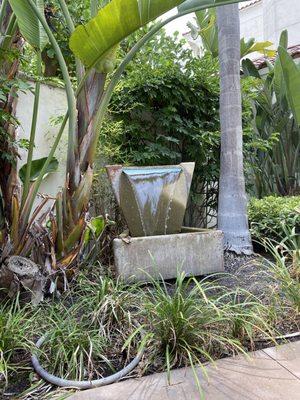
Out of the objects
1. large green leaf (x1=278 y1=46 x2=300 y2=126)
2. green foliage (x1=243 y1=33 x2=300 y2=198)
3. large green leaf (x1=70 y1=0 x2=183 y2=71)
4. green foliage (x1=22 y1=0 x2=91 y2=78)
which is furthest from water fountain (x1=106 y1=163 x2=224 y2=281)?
green foliage (x1=243 y1=33 x2=300 y2=198)

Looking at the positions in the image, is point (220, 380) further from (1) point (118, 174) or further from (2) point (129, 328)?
(1) point (118, 174)

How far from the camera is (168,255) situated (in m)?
4.29

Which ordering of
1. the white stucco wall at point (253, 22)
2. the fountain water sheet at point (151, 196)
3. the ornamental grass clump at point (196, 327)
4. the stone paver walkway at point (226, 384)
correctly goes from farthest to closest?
the white stucco wall at point (253, 22)
the fountain water sheet at point (151, 196)
the ornamental grass clump at point (196, 327)
the stone paver walkway at point (226, 384)

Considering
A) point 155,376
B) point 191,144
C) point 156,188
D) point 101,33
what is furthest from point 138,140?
point 155,376

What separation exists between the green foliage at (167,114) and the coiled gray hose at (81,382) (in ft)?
12.1

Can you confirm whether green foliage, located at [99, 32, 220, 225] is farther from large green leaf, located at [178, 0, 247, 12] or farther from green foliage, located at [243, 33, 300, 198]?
large green leaf, located at [178, 0, 247, 12]

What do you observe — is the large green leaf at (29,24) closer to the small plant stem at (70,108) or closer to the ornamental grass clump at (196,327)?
the small plant stem at (70,108)

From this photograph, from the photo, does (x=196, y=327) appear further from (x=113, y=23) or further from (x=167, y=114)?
(x=167, y=114)

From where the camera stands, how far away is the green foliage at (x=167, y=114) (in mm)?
6008

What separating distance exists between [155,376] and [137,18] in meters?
2.80

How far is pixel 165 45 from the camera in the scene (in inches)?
259

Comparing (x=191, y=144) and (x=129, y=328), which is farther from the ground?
(x=191, y=144)

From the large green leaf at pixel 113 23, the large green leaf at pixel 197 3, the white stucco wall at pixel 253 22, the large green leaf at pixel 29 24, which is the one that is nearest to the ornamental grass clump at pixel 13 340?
the large green leaf at pixel 113 23

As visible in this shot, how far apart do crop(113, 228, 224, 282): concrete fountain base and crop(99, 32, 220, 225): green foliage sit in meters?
1.99
